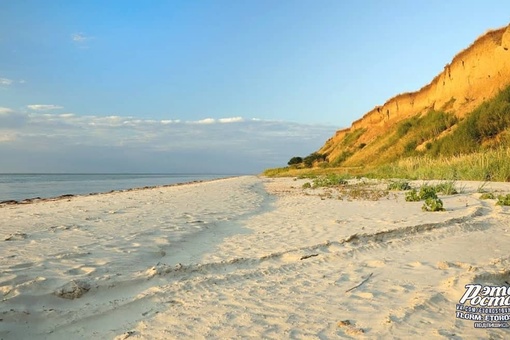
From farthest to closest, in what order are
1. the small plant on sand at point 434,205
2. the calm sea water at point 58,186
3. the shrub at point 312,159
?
the shrub at point 312,159 → the calm sea water at point 58,186 → the small plant on sand at point 434,205

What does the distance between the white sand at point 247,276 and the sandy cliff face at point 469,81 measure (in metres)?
30.7

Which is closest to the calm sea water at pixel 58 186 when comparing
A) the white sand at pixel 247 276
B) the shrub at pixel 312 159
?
the white sand at pixel 247 276

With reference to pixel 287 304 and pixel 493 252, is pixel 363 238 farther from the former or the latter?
pixel 287 304

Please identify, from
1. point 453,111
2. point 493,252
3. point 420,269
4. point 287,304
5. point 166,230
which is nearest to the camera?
point 287,304

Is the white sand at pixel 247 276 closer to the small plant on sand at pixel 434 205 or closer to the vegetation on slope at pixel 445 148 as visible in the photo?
the small plant on sand at pixel 434 205

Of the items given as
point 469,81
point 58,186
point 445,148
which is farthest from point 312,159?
point 58,186

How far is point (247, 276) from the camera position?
14.9 feet

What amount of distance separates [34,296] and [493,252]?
568cm

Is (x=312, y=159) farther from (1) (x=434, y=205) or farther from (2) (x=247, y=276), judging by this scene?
(2) (x=247, y=276)

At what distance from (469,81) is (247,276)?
38.9 metres

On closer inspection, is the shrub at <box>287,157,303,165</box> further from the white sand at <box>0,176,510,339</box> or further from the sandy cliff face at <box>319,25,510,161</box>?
the white sand at <box>0,176,510,339</box>

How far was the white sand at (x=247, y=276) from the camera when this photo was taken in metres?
3.24

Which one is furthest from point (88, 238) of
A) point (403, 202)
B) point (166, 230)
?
point (403, 202)

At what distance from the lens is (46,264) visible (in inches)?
184
